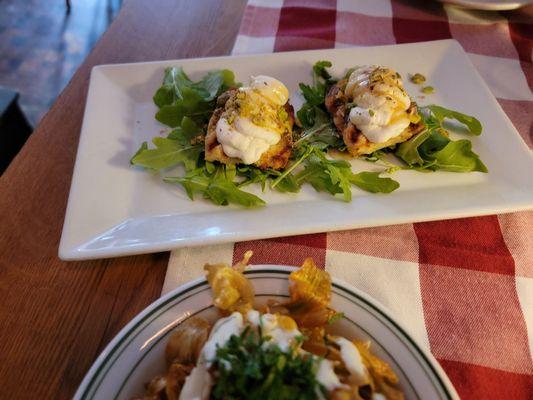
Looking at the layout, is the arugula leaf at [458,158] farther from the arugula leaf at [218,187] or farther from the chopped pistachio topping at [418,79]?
the arugula leaf at [218,187]

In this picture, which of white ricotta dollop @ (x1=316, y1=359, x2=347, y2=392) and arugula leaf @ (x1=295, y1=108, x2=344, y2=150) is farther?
arugula leaf @ (x1=295, y1=108, x2=344, y2=150)

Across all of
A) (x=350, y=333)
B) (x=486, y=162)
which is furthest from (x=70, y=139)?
(x=486, y=162)

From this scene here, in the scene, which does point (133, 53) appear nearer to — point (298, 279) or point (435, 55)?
point (435, 55)

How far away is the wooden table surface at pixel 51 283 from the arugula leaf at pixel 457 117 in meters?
0.92

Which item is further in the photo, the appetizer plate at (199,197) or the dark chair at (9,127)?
the dark chair at (9,127)

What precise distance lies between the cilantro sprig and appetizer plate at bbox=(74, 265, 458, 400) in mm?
170

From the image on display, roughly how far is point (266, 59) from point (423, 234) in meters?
0.82

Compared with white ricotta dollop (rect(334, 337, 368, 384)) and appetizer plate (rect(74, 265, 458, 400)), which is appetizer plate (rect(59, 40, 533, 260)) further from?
white ricotta dollop (rect(334, 337, 368, 384))

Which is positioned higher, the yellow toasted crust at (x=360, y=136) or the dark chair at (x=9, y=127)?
the yellow toasted crust at (x=360, y=136)

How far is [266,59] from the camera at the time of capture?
1.53m

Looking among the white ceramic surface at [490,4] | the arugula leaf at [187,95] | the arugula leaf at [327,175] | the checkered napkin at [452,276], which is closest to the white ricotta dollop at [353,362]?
the checkered napkin at [452,276]

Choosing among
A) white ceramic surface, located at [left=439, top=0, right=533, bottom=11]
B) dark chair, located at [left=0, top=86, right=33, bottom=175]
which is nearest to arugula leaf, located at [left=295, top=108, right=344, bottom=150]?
white ceramic surface, located at [left=439, top=0, right=533, bottom=11]

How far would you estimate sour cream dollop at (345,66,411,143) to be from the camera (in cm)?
120

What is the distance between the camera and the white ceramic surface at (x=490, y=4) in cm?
182
